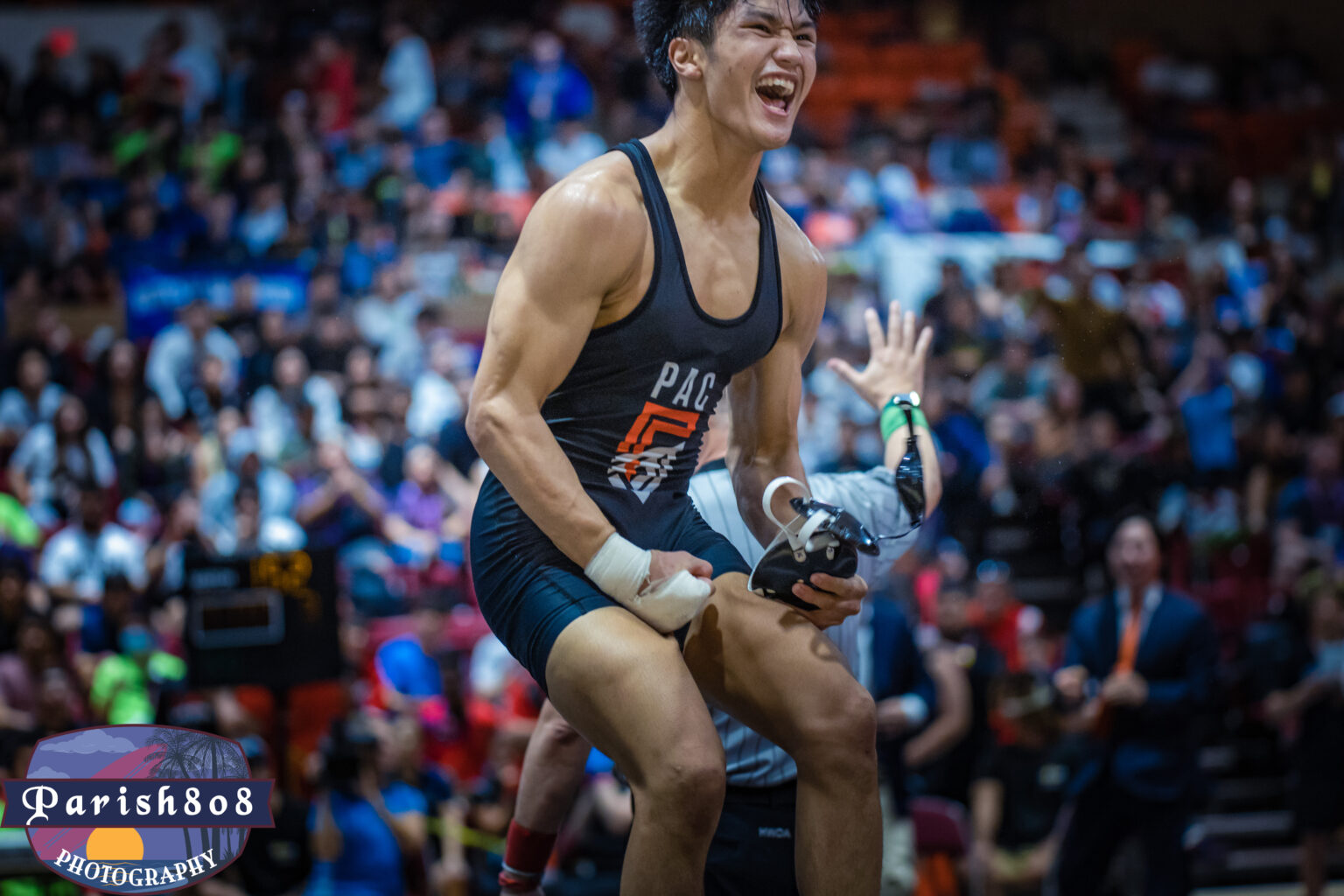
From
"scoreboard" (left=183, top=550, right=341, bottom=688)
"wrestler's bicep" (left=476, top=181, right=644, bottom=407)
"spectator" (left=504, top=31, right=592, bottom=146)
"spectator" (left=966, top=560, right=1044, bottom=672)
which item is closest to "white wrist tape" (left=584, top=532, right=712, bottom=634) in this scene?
"wrestler's bicep" (left=476, top=181, right=644, bottom=407)

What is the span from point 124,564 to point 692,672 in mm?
5543

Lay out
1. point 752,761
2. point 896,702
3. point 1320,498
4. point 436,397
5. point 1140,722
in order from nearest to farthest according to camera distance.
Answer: point 752,761
point 896,702
point 1140,722
point 436,397
point 1320,498

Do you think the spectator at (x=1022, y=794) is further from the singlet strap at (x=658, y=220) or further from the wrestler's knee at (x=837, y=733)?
the singlet strap at (x=658, y=220)

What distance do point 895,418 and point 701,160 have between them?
1018 mm

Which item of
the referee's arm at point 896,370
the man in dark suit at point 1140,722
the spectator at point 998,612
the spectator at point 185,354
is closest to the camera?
the referee's arm at point 896,370

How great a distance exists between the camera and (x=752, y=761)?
3459 millimetres

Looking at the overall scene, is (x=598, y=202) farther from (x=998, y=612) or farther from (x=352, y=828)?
(x=998, y=612)

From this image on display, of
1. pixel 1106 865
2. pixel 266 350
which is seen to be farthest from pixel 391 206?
pixel 1106 865

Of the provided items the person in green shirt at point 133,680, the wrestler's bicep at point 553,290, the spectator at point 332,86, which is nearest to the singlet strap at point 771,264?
the wrestler's bicep at point 553,290

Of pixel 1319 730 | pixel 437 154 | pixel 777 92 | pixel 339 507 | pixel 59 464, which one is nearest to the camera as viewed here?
pixel 777 92

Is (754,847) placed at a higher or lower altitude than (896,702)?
higher

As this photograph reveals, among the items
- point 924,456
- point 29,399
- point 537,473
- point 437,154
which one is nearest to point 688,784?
point 537,473

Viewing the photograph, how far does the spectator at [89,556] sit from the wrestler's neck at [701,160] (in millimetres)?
5323

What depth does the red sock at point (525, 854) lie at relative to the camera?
3.35 meters
